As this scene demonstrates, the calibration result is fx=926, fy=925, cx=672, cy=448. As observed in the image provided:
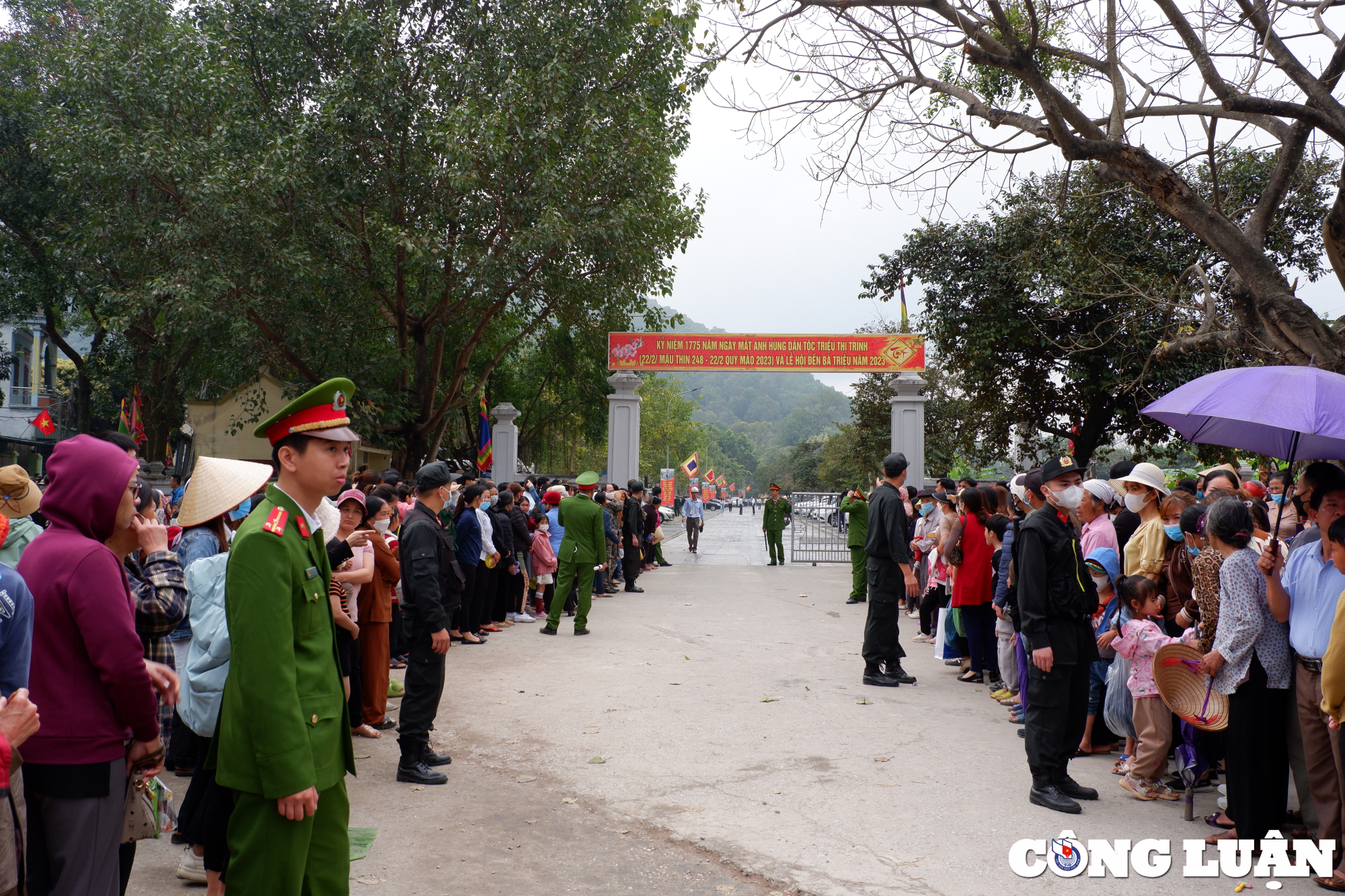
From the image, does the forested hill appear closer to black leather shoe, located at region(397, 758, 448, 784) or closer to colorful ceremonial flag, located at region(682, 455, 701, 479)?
colorful ceremonial flag, located at region(682, 455, 701, 479)

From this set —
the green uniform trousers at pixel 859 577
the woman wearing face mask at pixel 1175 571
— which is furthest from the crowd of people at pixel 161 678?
the green uniform trousers at pixel 859 577

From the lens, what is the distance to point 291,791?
2.60 meters

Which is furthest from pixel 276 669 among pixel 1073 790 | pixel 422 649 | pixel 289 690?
pixel 1073 790

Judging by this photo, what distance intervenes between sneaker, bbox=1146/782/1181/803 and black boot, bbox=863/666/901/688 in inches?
113

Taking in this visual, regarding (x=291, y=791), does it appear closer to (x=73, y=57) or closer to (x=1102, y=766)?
(x=1102, y=766)

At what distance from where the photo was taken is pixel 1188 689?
4.47 m

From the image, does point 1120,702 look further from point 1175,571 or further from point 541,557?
point 541,557

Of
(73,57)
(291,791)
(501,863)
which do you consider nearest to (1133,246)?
(501,863)

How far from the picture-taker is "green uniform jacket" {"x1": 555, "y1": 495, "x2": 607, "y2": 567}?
1018cm

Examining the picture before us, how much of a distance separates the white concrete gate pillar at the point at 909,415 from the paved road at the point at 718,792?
1229 cm

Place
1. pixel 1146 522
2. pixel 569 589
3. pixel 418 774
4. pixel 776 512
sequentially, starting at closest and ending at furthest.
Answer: pixel 418 774 < pixel 1146 522 < pixel 569 589 < pixel 776 512

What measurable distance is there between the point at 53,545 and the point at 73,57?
16.2 meters

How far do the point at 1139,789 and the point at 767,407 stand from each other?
604 feet

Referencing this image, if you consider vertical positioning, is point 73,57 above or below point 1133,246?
above
